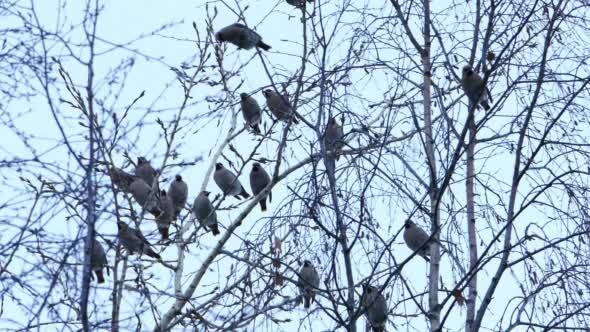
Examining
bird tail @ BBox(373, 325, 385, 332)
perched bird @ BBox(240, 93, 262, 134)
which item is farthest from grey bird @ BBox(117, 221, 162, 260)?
perched bird @ BBox(240, 93, 262, 134)

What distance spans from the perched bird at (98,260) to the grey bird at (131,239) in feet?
0.42

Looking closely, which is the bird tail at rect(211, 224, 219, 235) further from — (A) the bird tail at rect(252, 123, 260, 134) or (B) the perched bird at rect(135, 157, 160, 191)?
(B) the perched bird at rect(135, 157, 160, 191)

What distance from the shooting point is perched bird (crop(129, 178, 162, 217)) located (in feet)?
20.2

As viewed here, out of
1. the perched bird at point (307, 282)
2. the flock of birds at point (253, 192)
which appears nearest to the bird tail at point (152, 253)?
the flock of birds at point (253, 192)

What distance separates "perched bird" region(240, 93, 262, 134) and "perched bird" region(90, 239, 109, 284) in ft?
4.25

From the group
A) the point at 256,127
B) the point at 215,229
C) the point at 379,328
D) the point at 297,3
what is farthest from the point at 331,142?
the point at 215,229

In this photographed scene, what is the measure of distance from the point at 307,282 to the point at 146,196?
191 centimetres

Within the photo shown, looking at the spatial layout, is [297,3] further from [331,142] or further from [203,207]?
[203,207]

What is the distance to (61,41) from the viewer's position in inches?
222

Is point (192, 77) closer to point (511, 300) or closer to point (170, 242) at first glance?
point (170, 242)

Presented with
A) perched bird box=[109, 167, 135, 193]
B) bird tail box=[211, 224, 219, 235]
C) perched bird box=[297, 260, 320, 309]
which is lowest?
perched bird box=[297, 260, 320, 309]

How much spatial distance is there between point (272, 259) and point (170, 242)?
63 centimetres

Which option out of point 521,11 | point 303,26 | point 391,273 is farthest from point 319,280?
point 521,11

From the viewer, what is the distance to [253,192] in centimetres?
980
